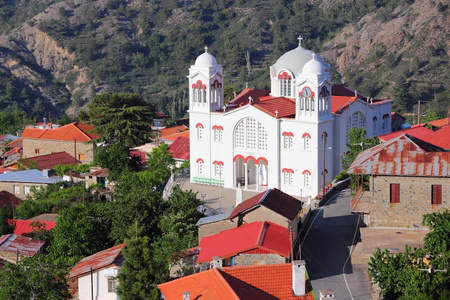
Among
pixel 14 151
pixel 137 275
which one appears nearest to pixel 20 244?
pixel 137 275

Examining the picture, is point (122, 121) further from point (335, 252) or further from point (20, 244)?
point (335, 252)

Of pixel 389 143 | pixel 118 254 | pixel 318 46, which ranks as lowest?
pixel 118 254

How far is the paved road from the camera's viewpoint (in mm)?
33781

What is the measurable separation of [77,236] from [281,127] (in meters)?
12.6

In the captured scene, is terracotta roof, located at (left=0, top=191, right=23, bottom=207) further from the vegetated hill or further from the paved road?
the vegetated hill

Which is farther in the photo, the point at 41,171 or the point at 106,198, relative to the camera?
the point at 41,171

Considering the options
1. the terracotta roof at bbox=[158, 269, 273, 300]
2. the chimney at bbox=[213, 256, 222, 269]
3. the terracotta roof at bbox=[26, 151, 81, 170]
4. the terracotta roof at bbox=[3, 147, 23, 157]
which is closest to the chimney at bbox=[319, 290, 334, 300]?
the terracotta roof at bbox=[158, 269, 273, 300]

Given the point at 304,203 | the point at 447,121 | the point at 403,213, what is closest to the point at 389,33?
the point at 447,121

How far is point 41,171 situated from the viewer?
2537 inches

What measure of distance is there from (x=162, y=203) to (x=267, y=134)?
752cm

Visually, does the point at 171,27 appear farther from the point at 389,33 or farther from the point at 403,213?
the point at 403,213

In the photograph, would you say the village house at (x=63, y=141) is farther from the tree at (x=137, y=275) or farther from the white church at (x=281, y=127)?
the tree at (x=137, y=275)

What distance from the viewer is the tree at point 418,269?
28.9m

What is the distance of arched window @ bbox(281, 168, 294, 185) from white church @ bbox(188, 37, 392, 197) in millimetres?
55
